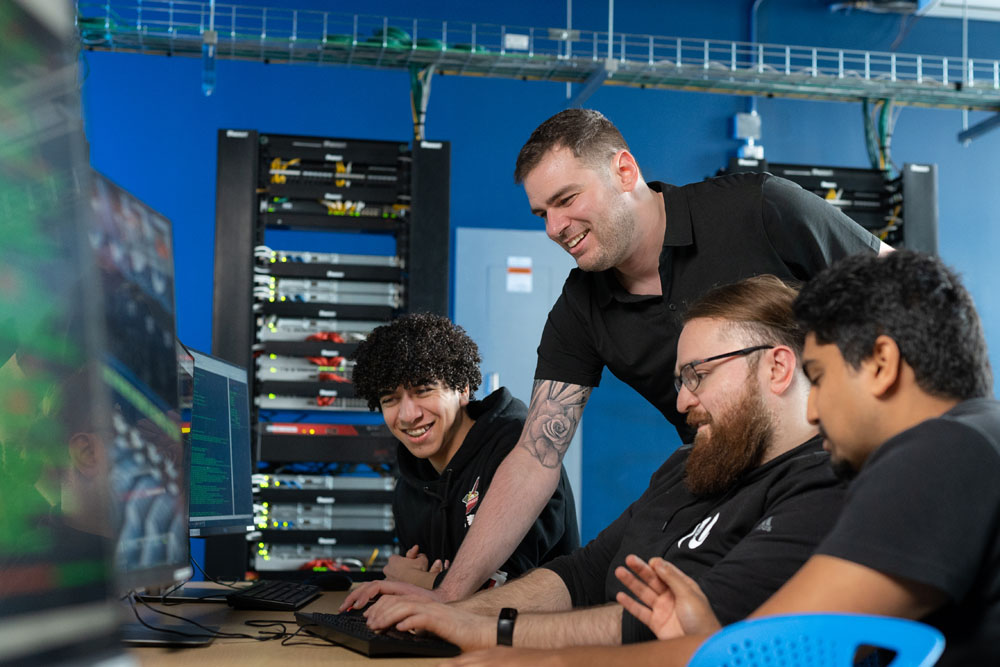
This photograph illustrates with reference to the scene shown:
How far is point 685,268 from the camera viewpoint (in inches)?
77.2

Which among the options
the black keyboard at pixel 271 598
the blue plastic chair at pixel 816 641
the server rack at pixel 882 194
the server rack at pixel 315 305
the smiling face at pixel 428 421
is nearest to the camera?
the blue plastic chair at pixel 816 641

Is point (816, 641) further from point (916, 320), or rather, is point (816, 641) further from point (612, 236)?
point (612, 236)

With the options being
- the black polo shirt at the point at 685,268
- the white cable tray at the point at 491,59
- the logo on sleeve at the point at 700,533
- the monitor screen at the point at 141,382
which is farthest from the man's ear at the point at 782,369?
the white cable tray at the point at 491,59

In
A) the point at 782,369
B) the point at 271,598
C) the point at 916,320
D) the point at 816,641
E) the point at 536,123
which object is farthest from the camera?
the point at 536,123

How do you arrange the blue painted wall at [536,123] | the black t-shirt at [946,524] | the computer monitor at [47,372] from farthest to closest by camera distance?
the blue painted wall at [536,123], the black t-shirt at [946,524], the computer monitor at [47,372]

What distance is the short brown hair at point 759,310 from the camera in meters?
1.46

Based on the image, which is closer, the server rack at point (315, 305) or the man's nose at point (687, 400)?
the man's nose at point (687, 400)

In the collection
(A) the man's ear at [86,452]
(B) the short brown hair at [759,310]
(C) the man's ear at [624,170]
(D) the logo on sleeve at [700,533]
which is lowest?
(D) the logo on sleeve at [700,533]

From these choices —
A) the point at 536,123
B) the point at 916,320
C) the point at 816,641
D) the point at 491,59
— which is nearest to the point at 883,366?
the point at 916,320

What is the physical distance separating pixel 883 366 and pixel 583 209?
1.01m

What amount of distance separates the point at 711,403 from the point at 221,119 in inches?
132

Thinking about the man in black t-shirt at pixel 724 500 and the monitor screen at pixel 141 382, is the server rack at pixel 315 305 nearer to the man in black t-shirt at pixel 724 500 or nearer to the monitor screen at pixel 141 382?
the man in black t-shirt at pixel 724 500

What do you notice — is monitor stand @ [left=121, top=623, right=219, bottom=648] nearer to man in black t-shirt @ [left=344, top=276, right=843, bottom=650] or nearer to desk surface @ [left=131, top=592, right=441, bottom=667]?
desk surface @ [left=131, top=592, right=441, bottom=667]

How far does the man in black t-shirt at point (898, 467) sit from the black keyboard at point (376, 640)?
22 cm
